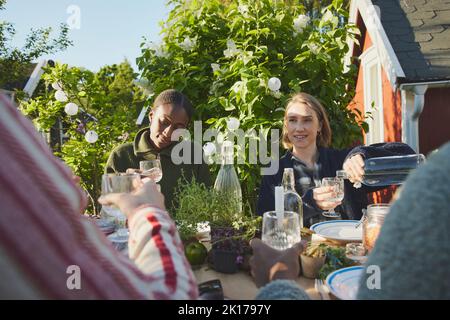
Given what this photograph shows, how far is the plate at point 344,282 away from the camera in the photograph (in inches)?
47.2

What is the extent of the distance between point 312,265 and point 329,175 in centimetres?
176

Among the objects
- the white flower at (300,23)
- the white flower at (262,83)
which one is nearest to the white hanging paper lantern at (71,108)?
the white flower at (262,83)

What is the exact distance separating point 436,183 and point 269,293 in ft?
1.59

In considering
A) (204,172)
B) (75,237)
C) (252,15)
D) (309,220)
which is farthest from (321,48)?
(75,237)

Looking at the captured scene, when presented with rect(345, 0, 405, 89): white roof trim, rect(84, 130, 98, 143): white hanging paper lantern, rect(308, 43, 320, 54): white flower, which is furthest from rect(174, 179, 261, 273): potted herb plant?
rect(345, 0, 405, 89): white roof trim

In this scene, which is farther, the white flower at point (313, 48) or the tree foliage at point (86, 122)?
the tree foliage at point (86, 122)

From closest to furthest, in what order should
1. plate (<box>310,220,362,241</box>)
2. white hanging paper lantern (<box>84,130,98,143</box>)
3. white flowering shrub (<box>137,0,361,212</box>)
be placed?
plate (<box>310,220,362,241</box>)
white flowering shrub (<box>137,0,361,212</box>)
white hanging paper lantern (<box>84,130,98,143</box>)

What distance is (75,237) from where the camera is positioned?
0.67m

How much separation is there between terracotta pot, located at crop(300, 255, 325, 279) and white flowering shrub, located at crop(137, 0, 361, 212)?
223 cm

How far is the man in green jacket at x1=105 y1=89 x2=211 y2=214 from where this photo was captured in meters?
3.23

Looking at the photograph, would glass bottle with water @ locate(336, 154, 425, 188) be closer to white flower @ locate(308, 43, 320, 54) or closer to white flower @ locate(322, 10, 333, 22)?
white flower @ locate(308, 43, 320, 54)

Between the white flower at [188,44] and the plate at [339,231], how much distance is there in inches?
118

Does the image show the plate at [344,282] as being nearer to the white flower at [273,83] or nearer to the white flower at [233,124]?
the white flower at [233,124]

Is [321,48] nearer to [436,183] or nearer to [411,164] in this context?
[411,164]
